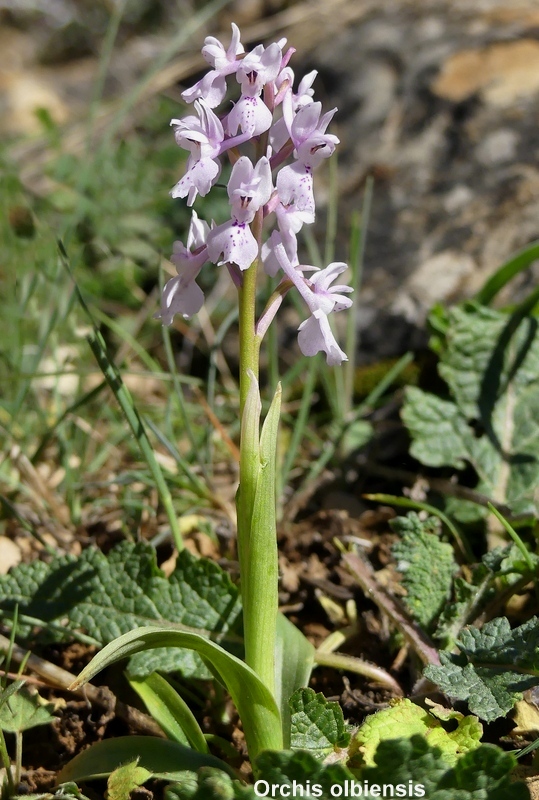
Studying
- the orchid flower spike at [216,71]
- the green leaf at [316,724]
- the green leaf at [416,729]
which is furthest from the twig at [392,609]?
the orchid flower spike at [216,71]

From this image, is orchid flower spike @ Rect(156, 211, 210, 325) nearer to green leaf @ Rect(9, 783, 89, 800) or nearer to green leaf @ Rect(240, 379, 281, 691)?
green leaf @ Rect(240, 379, 281, 691)

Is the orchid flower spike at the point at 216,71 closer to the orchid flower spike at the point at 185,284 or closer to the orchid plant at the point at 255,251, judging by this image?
the orchid plant at the point at 255,251

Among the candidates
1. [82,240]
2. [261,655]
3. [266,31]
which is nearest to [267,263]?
[261,655]

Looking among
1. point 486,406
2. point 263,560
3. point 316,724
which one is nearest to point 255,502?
point 263,560

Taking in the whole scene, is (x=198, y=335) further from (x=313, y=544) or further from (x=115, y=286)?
(x=313, y=544)

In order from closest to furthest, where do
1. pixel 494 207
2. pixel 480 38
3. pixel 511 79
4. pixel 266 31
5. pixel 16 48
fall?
pixel 494 207 < pixel 511 79 < pixel 480 38 < pixel 266 31 < pixel 16 48

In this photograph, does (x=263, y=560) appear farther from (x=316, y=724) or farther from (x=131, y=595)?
(x=131, y=595)
